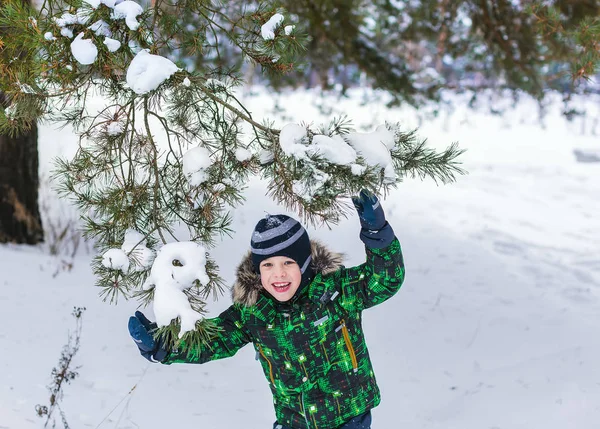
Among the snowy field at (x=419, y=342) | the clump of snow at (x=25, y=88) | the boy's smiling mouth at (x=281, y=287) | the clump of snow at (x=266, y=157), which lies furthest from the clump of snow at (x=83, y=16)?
the snowy field at (x=419, y=342)

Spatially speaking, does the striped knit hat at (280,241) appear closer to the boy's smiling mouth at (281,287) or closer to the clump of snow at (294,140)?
the boy's smiling mouth at (281,287)

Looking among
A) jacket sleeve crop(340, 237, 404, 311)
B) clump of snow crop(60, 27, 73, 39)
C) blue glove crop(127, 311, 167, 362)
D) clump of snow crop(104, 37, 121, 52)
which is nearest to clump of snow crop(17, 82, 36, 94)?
clump of snow crop(60, 27, 73, 39)

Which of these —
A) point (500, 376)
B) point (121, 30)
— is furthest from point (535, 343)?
point (121, 30)

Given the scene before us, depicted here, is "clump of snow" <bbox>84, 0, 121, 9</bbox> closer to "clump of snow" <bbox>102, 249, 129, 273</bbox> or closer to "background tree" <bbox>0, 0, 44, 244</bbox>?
"clump of snow" <bbox>102, 249, 129, 273</bbox>

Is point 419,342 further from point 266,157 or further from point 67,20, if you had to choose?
point 67,20

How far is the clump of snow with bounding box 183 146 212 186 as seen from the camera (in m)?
2.08

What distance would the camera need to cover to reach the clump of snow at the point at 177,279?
183 cm

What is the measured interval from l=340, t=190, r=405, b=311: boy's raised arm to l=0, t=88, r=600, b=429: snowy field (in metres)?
0.32

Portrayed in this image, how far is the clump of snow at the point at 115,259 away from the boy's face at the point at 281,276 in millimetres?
575

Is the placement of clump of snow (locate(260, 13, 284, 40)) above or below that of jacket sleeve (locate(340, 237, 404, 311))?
above

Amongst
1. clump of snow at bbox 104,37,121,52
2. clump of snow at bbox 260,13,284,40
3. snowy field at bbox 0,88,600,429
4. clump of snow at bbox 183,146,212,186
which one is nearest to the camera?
clump of snow at bbox 104,37,121,52

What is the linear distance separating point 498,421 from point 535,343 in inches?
44.7

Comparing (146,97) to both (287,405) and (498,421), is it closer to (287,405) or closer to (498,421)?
(287,405)

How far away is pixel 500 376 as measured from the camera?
13.5 ft
